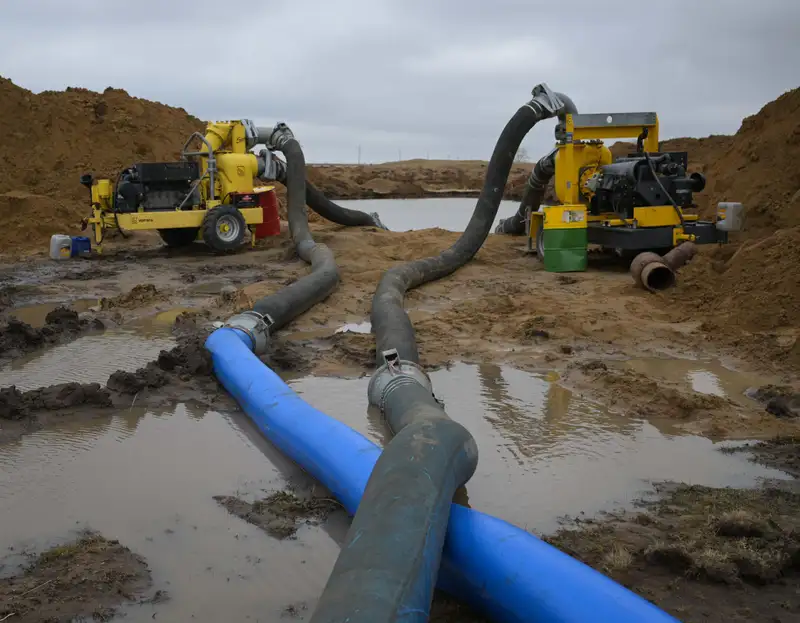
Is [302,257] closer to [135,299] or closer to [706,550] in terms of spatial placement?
[135,299]

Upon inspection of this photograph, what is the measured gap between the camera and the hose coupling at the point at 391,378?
5.00 metres

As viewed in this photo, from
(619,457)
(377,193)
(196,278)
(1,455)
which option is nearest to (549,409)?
(619,457)

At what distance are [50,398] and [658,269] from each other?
261 inches

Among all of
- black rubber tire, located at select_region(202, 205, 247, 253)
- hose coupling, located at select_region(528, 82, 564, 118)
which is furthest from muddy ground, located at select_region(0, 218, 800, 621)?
hose coupling, located at select_region(528, 82, 564, 118)

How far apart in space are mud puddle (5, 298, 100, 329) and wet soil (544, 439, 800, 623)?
6.83m

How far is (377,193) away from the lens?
3481 centimetres

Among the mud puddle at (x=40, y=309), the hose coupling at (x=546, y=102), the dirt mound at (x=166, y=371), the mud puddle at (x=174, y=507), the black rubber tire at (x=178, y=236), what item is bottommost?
the mud puddle at (x=174, y=507)

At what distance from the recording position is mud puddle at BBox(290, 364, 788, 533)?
4.22 metres

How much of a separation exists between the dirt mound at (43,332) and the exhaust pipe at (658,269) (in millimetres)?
5984

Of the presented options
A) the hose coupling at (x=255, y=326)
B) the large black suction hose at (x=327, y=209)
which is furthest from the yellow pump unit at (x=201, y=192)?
the hose coupling at (x=255, y=326)

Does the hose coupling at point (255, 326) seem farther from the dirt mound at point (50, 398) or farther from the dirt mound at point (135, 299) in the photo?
the dirt mound at point (135, 299)

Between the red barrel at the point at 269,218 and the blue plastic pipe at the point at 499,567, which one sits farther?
the red barrel at the point at 269,218

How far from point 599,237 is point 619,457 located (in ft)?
22.1

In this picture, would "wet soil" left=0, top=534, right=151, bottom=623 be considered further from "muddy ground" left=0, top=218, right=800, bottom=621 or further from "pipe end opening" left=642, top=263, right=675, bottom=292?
"pipe end opening" left=642, top=263, right=675, bottom=292
